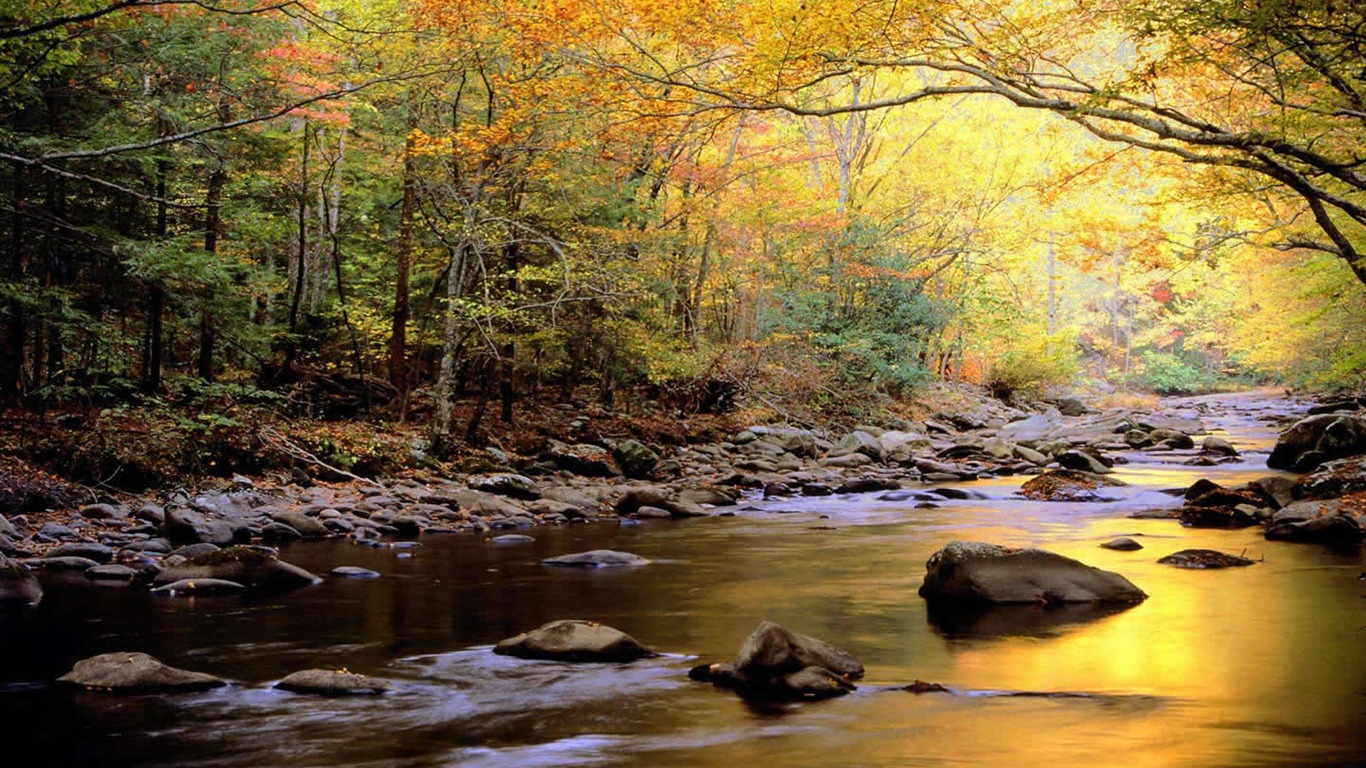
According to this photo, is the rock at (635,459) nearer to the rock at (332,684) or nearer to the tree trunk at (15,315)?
the tree trunk at (15,315)

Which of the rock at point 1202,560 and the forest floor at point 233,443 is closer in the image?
the rock at point 1202,560

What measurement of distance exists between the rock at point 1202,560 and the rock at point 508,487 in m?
7.80

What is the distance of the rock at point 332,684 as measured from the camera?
16.3 ft

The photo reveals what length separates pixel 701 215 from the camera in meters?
20.2

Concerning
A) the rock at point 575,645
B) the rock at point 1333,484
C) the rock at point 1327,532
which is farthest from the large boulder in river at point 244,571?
the rock at point 1333,484

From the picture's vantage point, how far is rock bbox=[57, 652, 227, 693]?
4996 millimetres

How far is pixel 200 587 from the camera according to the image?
7.75 meters

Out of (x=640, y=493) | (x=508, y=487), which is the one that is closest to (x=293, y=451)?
(x=508, y=487)

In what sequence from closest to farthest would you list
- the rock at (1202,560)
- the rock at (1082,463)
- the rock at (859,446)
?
the rock at (1202,560), the rock at (1082,463), the rock at (859,446)

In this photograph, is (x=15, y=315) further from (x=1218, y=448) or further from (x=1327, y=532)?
(x=1218, y=448)

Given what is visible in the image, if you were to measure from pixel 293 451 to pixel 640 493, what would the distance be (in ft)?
14.8

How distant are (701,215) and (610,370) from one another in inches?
150

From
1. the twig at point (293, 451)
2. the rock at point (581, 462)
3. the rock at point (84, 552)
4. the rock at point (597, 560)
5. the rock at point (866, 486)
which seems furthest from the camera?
the rock at point (581, 462)

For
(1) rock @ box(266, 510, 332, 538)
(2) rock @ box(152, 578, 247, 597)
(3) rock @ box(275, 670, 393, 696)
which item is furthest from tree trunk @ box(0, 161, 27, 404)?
(3) rock @ box(275, 670, 393, 696)
